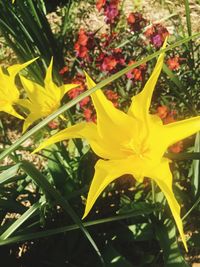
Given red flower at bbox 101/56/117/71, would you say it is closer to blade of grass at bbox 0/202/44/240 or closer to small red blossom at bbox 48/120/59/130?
small red blossom at bbox 48/120/59/130

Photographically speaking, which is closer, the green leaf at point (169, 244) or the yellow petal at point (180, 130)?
the yellow petal at point (180, 130)

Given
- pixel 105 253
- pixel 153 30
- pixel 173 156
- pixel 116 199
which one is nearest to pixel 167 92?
pixel 153 30

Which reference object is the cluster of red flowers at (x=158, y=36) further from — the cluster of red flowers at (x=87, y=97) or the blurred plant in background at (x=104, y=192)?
the cluster of red flowers at (x=87, y=97)

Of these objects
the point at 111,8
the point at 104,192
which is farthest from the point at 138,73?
the point at 104,192

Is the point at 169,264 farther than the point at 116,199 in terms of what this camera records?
No

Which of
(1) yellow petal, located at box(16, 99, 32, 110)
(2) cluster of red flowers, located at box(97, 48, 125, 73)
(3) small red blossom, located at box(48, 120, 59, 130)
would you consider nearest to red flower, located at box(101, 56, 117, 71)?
(2) cluster of red flowers, located at box(97, 48, 125, 73)

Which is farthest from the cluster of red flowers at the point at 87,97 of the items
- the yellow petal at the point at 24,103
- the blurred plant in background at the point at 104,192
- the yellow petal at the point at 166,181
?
the yellow petal at the point at 166,181

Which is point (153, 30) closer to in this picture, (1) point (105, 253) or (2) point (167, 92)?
(2) point (167, 92)
